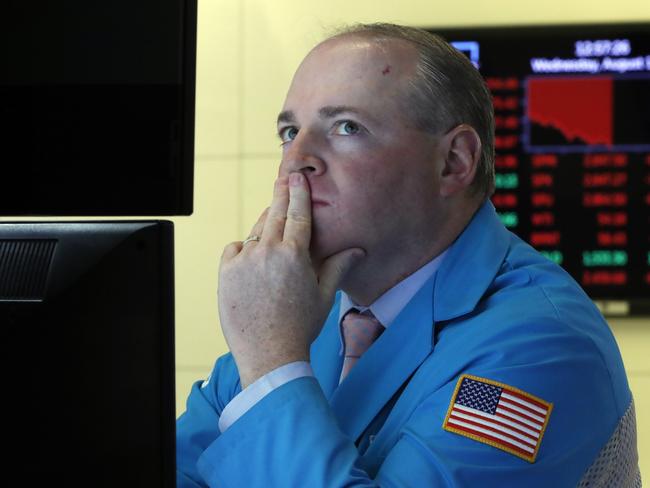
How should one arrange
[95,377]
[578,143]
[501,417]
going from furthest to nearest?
1. [578,143]
2. [501,417]
3. [95,377]

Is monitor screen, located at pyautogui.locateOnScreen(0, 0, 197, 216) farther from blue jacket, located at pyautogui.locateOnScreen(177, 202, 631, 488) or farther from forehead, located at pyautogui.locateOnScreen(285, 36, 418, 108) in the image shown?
forehead, located at pyautogui.locateOnScreen(285, 36, 418, 108)

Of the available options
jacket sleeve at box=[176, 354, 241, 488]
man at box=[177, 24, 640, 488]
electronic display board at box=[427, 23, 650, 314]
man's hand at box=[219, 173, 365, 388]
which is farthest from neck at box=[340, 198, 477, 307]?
electronic display board at box=[427, 23, 650, 314]

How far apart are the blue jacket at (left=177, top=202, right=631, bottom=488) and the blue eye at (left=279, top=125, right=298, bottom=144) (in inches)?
11.3

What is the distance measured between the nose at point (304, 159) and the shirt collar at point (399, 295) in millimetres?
216

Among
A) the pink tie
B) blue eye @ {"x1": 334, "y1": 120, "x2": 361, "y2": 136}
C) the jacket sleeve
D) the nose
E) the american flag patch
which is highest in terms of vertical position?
blue eye @ {"x1": 334, "y1": 120, "x2": 361, "y2": 136}

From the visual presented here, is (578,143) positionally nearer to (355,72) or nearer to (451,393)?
(355,72)

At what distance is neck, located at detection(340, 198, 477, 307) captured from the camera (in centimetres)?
133

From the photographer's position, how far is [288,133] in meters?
1.37

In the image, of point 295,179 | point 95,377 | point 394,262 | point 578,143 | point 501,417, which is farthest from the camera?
point 578,143

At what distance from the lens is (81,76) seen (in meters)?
0.80

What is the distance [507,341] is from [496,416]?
0.11 metres

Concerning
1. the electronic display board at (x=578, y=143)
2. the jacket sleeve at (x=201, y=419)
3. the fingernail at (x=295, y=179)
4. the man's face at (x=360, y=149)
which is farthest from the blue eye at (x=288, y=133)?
the electronic display board at (x=578, y=143)

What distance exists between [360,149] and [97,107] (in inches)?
21.9

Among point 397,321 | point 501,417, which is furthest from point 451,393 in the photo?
point 397,321
